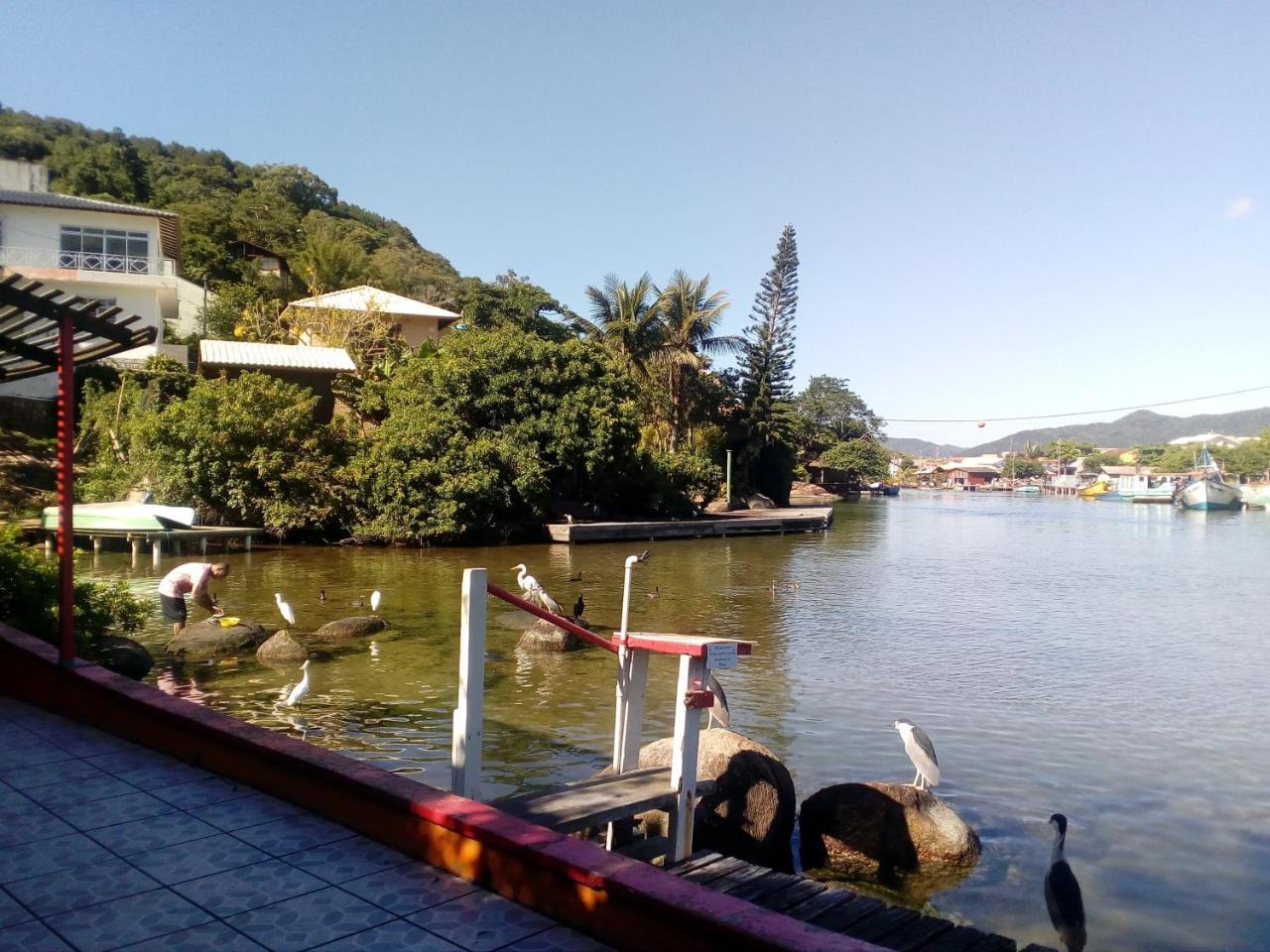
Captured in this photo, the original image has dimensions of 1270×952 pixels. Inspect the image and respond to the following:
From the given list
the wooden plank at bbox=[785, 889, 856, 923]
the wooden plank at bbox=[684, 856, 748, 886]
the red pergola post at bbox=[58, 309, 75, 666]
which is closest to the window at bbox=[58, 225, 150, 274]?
the red pergola post at bbox=[58, 309, 75, 666]

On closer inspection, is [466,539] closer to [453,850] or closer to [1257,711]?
[1257,711]

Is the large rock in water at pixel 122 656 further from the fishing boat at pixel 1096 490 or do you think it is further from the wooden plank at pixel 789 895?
the fishing boat at pixel 1096 490

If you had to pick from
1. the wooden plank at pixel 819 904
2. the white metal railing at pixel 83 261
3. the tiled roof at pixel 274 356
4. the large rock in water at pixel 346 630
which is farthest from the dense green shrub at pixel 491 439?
the wooden plank at pixel 819 904

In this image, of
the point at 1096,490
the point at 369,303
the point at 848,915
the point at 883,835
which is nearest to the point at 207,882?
the point at 848,915

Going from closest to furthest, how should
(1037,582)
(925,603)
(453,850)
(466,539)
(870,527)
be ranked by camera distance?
(453,850) → (925,603) → (1037,582) → (466,539) → (870,527)

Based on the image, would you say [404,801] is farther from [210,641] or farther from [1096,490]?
[1096,490]

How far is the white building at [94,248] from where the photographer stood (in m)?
29.1

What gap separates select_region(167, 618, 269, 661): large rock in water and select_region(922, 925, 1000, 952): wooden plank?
9.63 meters

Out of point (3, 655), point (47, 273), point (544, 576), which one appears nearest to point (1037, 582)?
point (544, 576)

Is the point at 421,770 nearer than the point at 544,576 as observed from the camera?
Yes

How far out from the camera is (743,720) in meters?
9.53

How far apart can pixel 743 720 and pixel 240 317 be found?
32431mm

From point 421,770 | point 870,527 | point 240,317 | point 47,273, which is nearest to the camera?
point 421,770

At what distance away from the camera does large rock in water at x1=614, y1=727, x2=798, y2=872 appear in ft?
19.9
